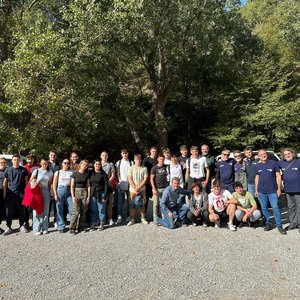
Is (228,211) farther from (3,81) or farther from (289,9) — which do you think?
(289,9)

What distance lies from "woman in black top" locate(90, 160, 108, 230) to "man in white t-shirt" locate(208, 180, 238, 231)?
7.82 feet

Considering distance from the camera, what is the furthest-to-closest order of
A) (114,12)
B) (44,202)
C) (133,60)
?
(133,60) < (114,12) < (44,202)

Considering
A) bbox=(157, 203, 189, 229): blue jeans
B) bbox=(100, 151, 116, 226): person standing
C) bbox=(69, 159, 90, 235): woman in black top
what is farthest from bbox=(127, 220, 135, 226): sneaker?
bbox=(69, 159, 90, 235): woman in black top

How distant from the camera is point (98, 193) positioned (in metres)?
7.10

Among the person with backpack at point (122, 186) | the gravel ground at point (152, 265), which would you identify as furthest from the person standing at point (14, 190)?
the person with backpack at point (122, 186)

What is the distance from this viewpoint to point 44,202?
273 inches

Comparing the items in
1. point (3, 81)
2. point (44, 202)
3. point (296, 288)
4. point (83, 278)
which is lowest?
point (296, 288)

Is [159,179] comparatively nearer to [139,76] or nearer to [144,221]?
[144,221]

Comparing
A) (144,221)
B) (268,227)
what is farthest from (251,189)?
(144,221)

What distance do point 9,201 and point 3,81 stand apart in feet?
17.3

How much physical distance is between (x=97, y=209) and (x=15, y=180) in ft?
6.28

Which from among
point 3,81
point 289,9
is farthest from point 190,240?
point 289,9

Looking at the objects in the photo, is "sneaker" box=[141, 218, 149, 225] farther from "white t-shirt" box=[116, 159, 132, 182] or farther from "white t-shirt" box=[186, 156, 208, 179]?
"white t-shirt" box=[186, 156, 208, 179]

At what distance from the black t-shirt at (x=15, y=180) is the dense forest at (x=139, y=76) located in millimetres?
3601
